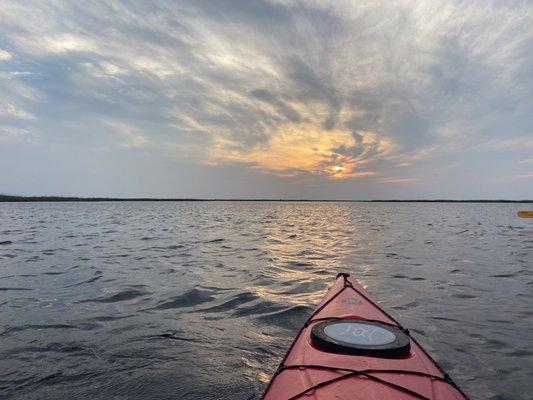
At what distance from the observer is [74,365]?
6.21 metres

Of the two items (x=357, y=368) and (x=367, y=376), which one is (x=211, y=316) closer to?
(x=357, y=368)

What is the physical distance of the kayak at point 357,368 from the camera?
3.82 m

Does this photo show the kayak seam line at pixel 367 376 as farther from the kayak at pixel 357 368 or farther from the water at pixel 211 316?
the water at pixel 211 316

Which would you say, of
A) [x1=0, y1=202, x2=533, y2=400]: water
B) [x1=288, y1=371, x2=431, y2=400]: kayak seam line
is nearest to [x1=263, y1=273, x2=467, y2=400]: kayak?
[x1=288, y1=371, x2=431, y2=400]: kayak seam line

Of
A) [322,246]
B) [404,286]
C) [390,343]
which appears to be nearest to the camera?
[390,343]

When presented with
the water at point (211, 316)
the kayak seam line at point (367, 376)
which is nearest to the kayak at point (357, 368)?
the kayak seam line at point (367, 376)

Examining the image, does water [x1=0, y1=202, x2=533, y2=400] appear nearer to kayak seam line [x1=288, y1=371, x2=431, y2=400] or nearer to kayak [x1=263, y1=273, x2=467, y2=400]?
kayak [x1=263, y1=273, x2=467, y2=400]

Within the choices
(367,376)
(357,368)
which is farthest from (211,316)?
(367,376)

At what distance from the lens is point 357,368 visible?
13.9 ft

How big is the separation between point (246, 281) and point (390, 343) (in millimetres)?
8253

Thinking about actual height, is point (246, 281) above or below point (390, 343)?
below

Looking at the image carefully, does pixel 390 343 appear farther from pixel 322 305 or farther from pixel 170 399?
pixel 170 399

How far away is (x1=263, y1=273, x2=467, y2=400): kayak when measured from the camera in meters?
3.82

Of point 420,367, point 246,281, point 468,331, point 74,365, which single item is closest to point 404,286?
point 468,331
